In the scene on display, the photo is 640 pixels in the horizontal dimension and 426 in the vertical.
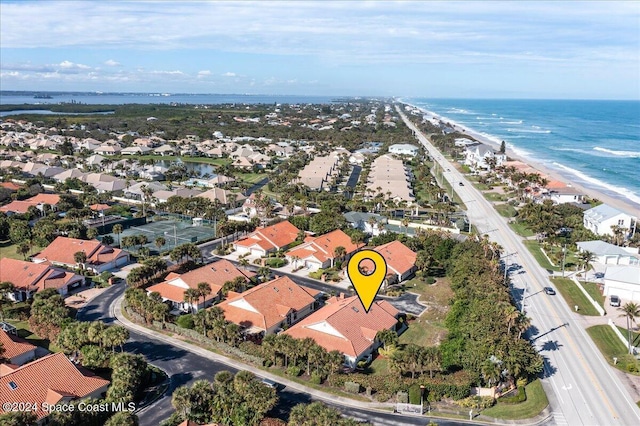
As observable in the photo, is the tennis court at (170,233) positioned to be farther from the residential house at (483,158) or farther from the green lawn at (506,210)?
the residential house at (483,158)

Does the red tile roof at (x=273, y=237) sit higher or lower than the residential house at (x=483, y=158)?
lower

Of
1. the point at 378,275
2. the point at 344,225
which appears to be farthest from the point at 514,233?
the point at 378,275

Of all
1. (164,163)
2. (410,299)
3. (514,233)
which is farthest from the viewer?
(164,163)

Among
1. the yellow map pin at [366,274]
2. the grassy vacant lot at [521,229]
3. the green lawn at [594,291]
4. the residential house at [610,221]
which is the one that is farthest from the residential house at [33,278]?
the residential house at [610,221]

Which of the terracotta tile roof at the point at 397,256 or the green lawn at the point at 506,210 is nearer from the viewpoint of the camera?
the terracotta tile roof at the point at 397,256

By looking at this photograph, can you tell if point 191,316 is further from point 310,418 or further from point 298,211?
point 298,211

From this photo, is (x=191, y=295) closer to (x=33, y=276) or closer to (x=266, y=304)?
(x=266, y=304)

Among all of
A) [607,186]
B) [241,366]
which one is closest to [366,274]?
[241,366]
